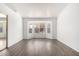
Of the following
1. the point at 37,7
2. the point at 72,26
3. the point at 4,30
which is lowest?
the point at 4,30

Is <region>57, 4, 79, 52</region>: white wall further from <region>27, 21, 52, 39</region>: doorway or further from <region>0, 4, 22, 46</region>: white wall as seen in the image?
<region>27, 21, 52, 39</region>: doorway

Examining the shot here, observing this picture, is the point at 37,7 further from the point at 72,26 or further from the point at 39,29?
the point at 39,29

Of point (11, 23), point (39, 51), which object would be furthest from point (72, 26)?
point (11, 23)

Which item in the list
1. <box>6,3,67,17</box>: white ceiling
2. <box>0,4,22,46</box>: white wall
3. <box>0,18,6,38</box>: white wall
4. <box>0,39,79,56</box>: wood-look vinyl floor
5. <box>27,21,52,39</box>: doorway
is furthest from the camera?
<box>27,21,52,39</box>: doorway

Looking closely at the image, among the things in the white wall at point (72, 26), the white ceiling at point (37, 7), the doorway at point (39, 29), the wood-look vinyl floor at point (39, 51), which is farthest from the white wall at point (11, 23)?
the doorway at point (39, 29)

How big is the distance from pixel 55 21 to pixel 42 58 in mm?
9037

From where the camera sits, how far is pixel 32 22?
40.8ft

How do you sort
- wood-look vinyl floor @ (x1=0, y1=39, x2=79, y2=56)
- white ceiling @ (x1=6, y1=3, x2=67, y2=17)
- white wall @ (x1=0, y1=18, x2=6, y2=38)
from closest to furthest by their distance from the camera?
wood-look vinyl floor @ (x1=0, y1=39, x2=79, y2=56)
white ceiling @ (x1=6, y1=3, x2=67, y2=17)
white wall @ (x1=0, y1=18, x2=6, y2=38)

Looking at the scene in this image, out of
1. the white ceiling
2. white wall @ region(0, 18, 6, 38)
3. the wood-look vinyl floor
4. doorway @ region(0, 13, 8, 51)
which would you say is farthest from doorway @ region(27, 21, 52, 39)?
the wood-look vinyl floor

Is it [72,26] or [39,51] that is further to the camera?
[72,26]

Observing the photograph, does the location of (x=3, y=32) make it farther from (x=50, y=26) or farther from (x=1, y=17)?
(x=50, y=26)

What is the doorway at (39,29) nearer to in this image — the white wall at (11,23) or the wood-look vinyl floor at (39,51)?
the white wall at (11,23)

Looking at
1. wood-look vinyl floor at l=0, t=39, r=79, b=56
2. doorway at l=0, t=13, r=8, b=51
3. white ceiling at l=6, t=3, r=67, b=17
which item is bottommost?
wood-look vinyl floor at l=0, t=39, r=79, b=56

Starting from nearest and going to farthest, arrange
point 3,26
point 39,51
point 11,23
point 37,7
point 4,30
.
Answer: point 39,51, point 4,30, point 3,26, point 37,7, point 11,23
